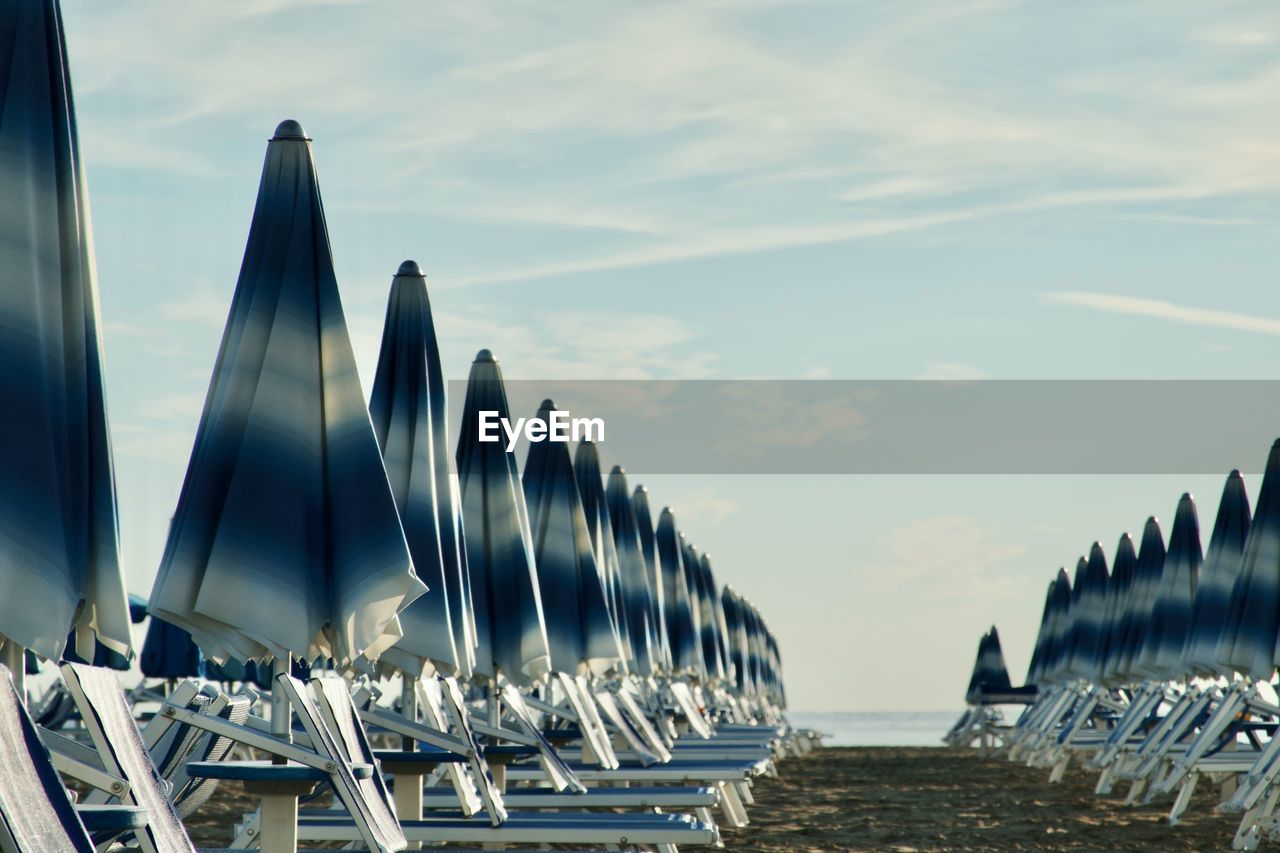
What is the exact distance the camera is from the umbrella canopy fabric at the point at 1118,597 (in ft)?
69.4

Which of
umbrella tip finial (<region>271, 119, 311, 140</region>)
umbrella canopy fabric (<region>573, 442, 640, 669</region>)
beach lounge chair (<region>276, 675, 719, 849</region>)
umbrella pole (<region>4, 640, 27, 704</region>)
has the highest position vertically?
umbrella tip finial (<region>271, 119, 311, 140</region>)

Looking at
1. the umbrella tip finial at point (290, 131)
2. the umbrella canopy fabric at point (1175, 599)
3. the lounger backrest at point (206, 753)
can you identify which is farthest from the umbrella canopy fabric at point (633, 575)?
the umbrella tip finial at point (290, 131)

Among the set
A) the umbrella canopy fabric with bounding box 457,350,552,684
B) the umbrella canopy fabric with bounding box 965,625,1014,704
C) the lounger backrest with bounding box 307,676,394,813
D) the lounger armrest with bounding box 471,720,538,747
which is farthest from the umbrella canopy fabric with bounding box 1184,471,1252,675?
the umbrella canopy fabric with bounding box 965,625,1014,704

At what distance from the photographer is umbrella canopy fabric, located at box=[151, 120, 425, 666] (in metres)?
5.12

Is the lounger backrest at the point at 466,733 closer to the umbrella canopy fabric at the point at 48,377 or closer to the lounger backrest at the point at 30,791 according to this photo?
the umbrella canopy fabric at the point at 48,377

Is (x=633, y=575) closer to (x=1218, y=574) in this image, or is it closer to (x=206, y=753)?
(x=1218, y=574)

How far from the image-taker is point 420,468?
7414 millimetres

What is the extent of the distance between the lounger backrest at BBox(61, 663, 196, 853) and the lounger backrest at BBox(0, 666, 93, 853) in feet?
1.64

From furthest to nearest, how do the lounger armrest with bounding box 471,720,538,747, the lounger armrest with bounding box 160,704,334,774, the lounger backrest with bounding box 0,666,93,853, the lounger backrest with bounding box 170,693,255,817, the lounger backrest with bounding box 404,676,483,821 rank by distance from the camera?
the lounger armrest with bounding box 471,720,538,747, the lounger backrest with bounding box 404,676,483,821, the lounger backrest with bounding box 170,693,255,817, the lounger armrest with bounding box 160,704,334,774, the lounger backrest with bounding box 0,666,93,853

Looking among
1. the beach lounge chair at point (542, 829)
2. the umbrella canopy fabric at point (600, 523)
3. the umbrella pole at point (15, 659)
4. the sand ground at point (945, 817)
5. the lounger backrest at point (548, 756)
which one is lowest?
the sand ground at point (945, 817)

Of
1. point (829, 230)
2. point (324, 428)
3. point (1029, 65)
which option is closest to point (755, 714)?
point (829, 230)

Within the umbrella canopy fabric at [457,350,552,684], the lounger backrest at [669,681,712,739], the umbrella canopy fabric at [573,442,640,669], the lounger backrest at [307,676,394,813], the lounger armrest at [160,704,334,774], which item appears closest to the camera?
the lounger armrest at [160,704,334,774]

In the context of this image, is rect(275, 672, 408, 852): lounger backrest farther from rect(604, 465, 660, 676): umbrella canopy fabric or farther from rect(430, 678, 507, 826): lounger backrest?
rect(604, 465, 660, 676): umbrella canopy fabric

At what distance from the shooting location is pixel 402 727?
6988mm
